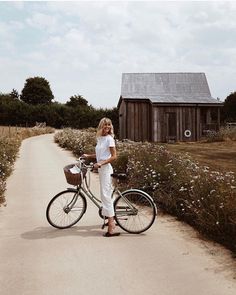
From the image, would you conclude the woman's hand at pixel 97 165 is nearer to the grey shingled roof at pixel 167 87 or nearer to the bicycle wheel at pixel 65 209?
the bicycle wheel at pixel 65 209

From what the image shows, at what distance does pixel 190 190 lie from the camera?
301 inches

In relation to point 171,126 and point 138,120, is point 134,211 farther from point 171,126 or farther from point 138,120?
point 138,120

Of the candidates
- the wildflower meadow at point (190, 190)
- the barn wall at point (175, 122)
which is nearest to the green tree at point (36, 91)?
the barn wall at point (175, 122)

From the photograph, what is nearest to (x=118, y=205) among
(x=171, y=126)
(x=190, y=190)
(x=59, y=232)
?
(x=59, y=232)

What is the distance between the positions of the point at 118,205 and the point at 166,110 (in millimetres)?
24642

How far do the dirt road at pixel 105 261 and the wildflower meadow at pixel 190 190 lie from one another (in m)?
0.30

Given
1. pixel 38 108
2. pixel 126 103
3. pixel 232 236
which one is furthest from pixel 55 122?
pixel 232 236

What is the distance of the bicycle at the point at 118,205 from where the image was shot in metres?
6.87

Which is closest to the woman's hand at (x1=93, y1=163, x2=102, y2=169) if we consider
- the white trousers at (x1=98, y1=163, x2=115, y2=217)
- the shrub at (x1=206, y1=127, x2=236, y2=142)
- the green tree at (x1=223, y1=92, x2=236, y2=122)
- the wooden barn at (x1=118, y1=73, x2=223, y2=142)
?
the white trousers at (x1=98, y1=163, x2=115, y2=217)

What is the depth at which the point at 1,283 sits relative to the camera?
4.75 m

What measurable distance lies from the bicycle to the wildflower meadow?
82cm

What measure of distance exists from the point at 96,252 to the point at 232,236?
2074mm

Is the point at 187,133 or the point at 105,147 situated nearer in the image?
Answer: the point at 105,147

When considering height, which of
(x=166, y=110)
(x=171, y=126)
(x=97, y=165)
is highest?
(x=166, y=110)
